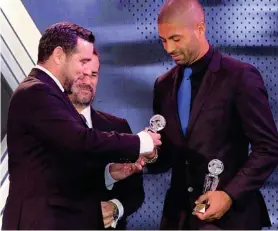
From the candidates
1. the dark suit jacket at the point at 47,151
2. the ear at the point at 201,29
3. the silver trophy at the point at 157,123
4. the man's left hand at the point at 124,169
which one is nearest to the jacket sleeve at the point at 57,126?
the dark suit jacket at the point at 47,151

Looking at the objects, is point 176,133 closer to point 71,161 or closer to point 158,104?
point 158,104

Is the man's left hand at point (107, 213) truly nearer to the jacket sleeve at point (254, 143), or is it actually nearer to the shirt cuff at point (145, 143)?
the shirt cuff at point (145, 143)

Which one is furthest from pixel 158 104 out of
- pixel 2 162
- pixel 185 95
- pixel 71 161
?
pixel 2 162

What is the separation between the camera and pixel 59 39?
219 cm

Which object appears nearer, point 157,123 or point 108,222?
point 157,123

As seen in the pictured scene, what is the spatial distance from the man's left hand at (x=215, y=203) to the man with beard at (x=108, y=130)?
1.32 ft

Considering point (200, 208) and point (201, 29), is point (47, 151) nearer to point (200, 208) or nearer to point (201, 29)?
point (200, 208)

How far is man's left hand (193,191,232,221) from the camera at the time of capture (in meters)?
2.09

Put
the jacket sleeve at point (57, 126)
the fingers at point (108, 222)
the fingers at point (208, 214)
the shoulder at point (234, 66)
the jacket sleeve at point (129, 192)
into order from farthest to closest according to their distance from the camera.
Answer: the jacket sleeve at point (129, 192), the fingers at point (108, 222), the shoulder at point (234, 66), the fingers at point (208, 214), the jacket sleeve at point (57, 126)

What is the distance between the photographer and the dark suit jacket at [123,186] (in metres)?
2.42

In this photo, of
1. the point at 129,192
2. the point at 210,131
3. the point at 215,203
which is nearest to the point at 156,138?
the point at 210,131

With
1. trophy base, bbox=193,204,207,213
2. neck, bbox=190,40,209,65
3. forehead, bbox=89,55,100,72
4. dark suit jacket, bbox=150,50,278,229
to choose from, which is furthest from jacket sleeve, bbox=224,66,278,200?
forehead, bbox=89,55,100,72

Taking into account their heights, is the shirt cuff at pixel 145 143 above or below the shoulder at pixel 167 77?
below

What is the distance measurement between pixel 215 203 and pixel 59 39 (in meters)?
0.84
